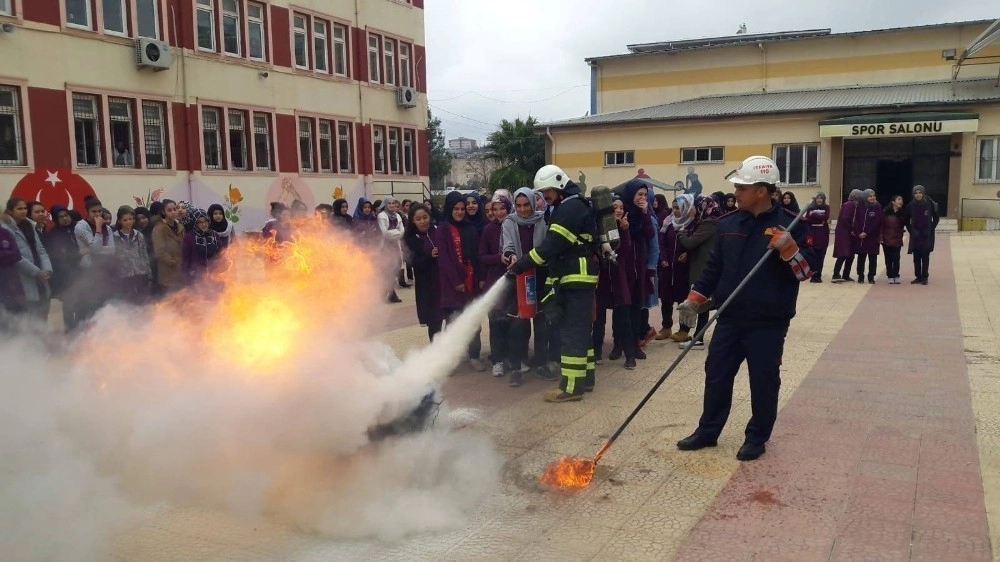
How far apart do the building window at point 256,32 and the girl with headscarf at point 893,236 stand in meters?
18.5

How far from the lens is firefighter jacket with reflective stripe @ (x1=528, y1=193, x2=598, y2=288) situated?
6.41m

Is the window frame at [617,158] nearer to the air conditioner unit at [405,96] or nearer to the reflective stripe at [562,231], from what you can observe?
the air conditioner unit at [405,96]

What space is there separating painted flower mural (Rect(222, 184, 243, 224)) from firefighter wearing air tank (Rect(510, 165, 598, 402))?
690 inches

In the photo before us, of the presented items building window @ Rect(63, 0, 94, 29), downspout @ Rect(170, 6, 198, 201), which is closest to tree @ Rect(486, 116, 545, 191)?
downspout @ Rect(170, 6, 198, 201)

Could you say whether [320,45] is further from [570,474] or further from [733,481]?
[733,481]

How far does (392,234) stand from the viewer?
13555 mm

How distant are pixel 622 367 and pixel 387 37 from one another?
23705mm

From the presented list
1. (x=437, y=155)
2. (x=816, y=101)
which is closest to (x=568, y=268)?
(x=816, y=101)

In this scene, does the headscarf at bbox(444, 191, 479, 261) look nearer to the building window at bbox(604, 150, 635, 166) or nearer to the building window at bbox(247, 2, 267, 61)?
the building window at bbox(247, 2, 267, 61)

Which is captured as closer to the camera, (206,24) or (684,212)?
(684,212)

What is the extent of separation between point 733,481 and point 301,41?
23.6 meters

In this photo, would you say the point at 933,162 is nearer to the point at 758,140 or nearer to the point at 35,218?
the point at 758,140

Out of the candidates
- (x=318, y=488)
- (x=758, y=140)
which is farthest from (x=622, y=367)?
(x=758, y=140)

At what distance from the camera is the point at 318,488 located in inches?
181
